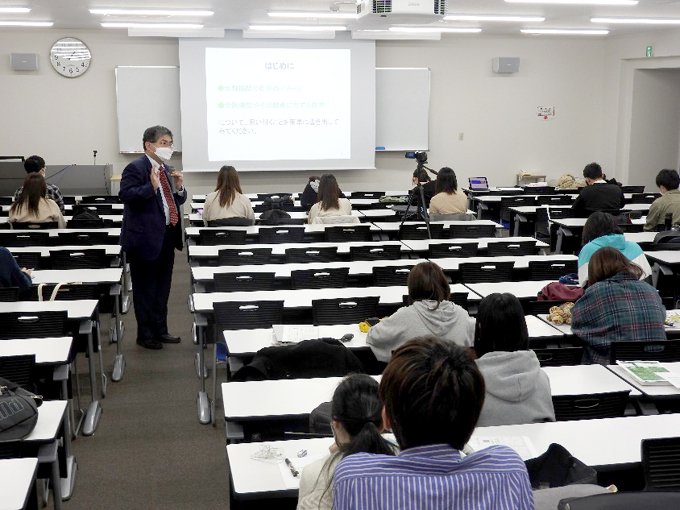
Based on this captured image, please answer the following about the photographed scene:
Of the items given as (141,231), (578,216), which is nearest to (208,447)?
(141,231)

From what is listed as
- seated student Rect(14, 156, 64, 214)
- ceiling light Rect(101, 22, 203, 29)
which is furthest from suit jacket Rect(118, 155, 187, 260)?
ceiling light Rect(101, 22, 203, 29)

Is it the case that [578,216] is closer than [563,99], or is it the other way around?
[578,216]

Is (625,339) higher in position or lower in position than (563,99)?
lower

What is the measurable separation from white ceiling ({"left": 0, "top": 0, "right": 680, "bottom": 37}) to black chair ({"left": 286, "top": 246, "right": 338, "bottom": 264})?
4.43 m

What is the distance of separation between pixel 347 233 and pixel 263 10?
4444 mm

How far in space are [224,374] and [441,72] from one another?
9.74 meters

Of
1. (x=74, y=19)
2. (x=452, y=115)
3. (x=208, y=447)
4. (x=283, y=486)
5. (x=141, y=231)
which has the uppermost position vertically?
(x=74, y=19)

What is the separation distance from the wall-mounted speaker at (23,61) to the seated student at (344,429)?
39.4ft

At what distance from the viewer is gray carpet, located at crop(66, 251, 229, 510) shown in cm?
407

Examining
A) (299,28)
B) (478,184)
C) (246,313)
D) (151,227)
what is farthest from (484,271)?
(299,28)

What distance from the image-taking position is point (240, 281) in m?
5.69

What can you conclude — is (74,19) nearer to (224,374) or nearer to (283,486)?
(224,374)

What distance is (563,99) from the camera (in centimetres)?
1503

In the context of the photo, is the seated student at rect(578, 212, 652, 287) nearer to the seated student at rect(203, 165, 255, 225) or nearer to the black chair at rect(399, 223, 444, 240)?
the black chair at rect(399, 223, 444, 240)
